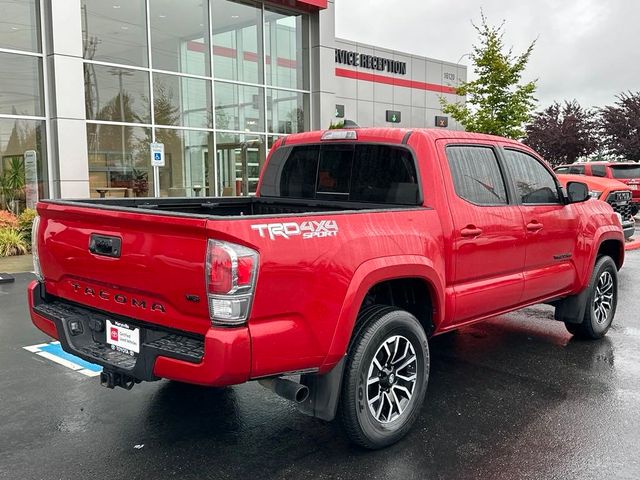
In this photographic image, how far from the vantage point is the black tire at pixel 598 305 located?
5836 millimetres

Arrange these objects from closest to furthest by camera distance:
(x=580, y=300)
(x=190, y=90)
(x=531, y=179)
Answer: (x=531, y=179)
(x=580, y=300)
(x=190, y=90)

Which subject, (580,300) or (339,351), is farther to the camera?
(580,300)

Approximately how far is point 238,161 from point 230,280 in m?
16.1

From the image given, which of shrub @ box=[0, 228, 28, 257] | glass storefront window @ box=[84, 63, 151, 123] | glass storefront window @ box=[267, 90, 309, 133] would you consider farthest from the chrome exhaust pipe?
glass storefront window @ box=[267, 90, 309, 133]

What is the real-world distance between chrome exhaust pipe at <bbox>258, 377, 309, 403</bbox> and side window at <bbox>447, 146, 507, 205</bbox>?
72.7 inches

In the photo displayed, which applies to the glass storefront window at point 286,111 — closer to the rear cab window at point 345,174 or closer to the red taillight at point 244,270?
the rear cab window at point 345,174

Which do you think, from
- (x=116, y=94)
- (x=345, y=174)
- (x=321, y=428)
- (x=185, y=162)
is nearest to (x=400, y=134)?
(x=345, y=174)

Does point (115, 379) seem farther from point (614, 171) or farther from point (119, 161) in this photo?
point (614, 171)

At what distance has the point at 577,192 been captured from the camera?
5309mm

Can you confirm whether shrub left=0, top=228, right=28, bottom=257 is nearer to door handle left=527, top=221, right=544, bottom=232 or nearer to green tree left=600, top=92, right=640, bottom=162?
door handle left=527, top=221, right=544, bottom=232

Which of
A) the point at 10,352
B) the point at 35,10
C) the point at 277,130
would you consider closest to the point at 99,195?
the point at 35,10

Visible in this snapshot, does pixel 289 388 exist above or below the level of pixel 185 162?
below

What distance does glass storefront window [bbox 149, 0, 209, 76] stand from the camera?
16.5 m

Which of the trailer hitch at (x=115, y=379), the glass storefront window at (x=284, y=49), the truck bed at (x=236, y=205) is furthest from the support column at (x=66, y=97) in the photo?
the trailer hitch at (x=115, y=379)
